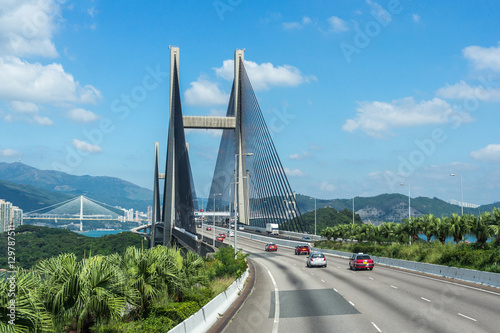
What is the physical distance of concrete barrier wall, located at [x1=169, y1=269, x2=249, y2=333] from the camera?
13120 mm

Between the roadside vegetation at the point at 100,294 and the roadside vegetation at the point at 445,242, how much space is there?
21736 mm

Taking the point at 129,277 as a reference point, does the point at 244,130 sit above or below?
above

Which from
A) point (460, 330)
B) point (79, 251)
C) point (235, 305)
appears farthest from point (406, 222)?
point (79, 251)

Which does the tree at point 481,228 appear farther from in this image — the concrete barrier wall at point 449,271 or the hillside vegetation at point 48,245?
the hillside vegetation at point 48,245

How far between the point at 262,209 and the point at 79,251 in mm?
34813

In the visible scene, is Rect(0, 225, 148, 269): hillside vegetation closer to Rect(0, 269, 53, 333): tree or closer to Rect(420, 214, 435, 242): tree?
Rect(420, 214, 435, 242): tree

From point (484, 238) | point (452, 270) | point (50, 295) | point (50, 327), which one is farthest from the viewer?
point (484, 238)

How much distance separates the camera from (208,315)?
1612 cm

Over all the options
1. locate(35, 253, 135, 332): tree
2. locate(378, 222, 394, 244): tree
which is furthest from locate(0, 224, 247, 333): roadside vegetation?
locate(378, 222, 394, 244): tree

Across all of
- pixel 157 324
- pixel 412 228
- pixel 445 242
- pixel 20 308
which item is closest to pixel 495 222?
Answer: pixel 445 242

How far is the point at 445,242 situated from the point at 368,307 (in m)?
29.7

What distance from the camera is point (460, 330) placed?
14.3 meters

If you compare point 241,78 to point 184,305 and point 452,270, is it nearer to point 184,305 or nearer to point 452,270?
point 452,270

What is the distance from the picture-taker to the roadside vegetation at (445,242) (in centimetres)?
3275
